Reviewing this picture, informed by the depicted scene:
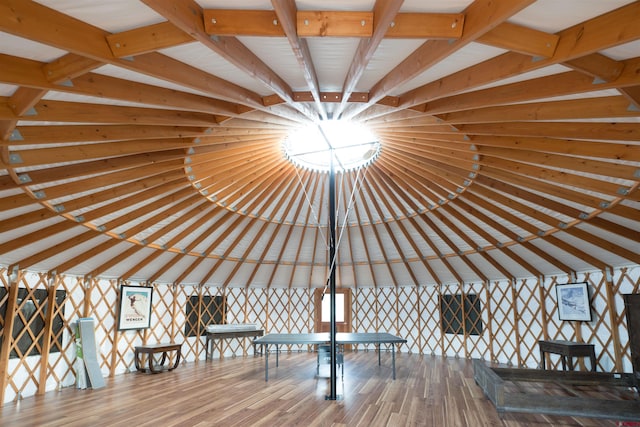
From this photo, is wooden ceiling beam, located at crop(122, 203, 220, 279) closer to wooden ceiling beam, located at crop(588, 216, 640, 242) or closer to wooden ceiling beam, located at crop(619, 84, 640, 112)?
wooden ceiling beam, located at crop(619, 84, 640, 112)

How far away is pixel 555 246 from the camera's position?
676 cm

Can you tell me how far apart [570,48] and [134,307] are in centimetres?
796

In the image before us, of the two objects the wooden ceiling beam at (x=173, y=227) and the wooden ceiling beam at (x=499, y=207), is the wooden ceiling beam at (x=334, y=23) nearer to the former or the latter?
the wooden ceiling beam at (x=499, y=207)

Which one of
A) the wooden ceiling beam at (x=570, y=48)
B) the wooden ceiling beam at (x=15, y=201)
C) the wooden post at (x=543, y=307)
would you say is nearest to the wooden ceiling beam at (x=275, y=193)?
the wooden ceiling beam at (x=15, y=201)

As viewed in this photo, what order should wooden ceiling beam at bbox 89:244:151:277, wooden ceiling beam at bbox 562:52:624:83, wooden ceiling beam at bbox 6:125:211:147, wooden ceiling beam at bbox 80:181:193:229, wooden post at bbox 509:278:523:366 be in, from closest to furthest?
1. wooden ceiling beam at bbox 562:52:624:83
2. wooden ceiling beam at bbox 6:125:211:147
3. wooden ceiling beam at bbox 80:181:193:229
4. wooden ceiling beam at bbox 89:244:151:277
5. wooden post at bbox 509:278:523:366

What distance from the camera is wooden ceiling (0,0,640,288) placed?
2090 millimetres

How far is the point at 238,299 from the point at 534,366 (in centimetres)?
674

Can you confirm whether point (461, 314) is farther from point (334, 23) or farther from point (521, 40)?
point (334, 23)

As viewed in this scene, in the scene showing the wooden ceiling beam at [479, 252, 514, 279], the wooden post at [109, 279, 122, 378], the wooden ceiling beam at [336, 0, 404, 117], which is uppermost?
the wooden ceiling beam at [336, 0, 404, 117]

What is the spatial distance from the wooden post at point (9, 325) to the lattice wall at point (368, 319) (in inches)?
0.9

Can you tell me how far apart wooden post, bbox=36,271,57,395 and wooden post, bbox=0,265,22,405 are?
53 cm

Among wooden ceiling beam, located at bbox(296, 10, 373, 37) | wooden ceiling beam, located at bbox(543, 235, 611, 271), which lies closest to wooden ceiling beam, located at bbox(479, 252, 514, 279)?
wooden ceiling beam, located at bbox(543, 235, 611, 271)

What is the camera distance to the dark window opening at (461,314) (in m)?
9.12

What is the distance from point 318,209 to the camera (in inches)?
305
